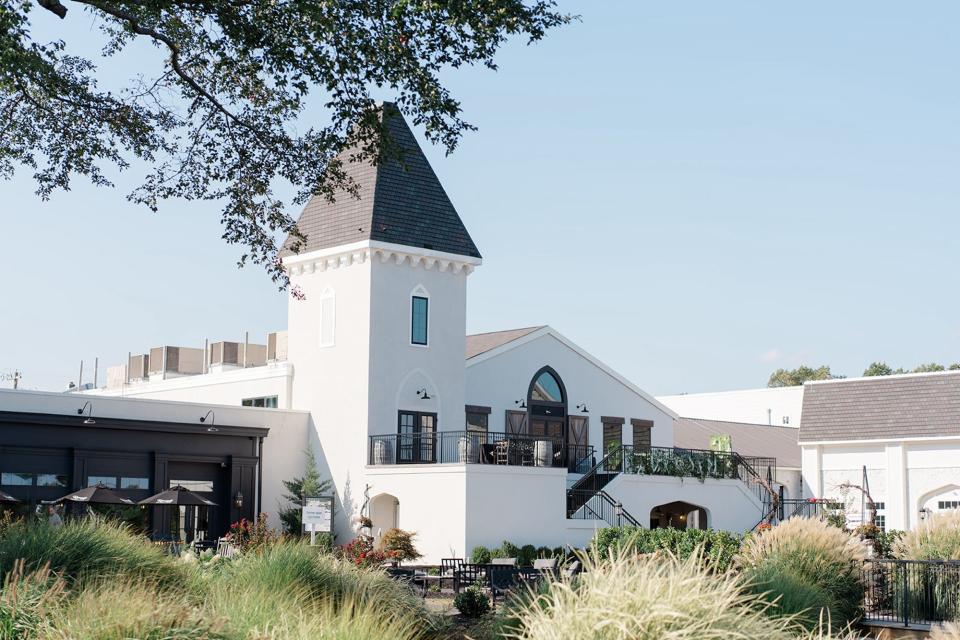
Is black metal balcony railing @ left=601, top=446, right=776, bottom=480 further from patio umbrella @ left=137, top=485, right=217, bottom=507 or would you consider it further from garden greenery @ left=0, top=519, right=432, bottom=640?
garden greenery @ left=0, top=519, right=432, bottom=640

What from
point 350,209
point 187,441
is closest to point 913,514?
point 350,209

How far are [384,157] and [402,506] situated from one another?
15.9 metres

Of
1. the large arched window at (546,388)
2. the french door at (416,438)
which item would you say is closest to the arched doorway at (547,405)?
the large arched window at (546,388)

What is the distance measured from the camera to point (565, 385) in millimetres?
39375

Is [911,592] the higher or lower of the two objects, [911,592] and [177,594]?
the lower

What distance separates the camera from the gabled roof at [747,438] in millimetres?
49969

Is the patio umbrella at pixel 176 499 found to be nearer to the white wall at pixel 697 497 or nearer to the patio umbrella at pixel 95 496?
the patio umbrella at pixel 95 496

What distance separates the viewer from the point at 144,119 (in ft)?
60.0

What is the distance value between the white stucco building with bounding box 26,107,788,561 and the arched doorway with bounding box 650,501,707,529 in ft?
0.61

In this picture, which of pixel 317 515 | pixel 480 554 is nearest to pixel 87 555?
pixel 317 515

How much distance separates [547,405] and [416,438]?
6.76 meters

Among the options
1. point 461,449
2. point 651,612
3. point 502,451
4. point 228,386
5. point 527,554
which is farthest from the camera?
point 228,386

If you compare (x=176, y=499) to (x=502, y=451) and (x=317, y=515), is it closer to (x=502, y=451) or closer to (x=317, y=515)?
(x=317, y=515)

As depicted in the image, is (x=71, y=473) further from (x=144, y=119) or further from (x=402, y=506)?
(x=144, y=119)
